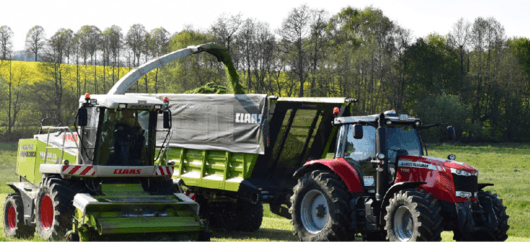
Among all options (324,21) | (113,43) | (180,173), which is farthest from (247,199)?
(113,43)

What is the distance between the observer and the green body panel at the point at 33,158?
11109 mm

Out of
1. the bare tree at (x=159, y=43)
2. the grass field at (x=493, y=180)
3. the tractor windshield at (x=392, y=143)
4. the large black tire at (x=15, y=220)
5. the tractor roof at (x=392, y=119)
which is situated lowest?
the grass field at (x=493, y=180)

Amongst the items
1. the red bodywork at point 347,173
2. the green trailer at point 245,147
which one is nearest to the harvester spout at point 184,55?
the green trailer at point 245,147

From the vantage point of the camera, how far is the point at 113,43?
60000 mm

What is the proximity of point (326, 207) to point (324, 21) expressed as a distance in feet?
124

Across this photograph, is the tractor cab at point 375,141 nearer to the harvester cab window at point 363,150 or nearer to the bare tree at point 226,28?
the harvester cab window at point 363,150

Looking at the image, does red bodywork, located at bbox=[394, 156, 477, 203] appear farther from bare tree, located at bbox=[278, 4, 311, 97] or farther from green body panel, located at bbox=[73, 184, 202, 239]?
bare tree, located at bbox=[278, 4, 311, 97]

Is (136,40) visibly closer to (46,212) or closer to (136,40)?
(136,40)

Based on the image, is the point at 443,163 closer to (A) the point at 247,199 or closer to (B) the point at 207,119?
(A) the point at 247,199

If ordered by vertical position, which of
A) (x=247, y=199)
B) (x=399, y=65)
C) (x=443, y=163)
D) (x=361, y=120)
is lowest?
(x=247, y=199)

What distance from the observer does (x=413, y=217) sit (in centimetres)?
828

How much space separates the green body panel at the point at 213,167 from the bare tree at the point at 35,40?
155ft

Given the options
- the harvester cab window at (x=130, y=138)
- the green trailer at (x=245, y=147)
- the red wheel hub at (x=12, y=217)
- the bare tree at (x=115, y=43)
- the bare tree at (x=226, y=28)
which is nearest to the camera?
the harvester cab window at (x=130, y=138)

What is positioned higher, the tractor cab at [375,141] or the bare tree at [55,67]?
the bare tree at [55,67]
